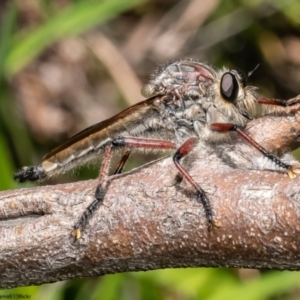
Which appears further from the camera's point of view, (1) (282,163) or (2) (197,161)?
(2) (197,161)

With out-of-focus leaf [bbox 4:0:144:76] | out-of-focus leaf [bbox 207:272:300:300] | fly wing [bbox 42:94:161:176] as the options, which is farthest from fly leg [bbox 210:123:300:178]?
out-of-focus leaf [bbox 4:0:144:76]

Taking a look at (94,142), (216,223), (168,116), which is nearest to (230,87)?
(168,116)

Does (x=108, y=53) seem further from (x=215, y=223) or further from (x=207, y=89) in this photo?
(x=215, y=223)

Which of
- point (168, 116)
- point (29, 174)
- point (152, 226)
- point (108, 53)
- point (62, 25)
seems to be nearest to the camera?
point (152, 226)

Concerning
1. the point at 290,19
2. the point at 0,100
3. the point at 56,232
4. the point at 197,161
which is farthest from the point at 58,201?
the point at 290,19

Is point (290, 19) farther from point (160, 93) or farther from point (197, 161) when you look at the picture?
point (197, 161)

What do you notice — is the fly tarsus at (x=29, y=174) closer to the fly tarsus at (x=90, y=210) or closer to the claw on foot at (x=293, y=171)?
the fly tarsus at (x=90, y=210)
